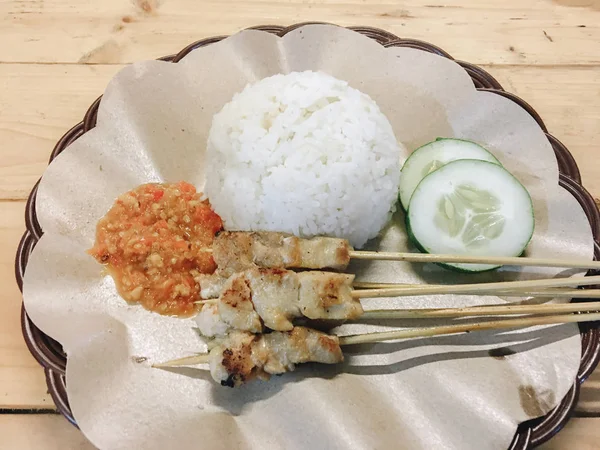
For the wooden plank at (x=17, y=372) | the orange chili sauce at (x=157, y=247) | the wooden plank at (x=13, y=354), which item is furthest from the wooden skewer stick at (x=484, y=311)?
the wooden plank at (x=13, y=354)

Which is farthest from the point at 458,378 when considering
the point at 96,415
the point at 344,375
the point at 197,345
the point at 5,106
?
the point at 5,106

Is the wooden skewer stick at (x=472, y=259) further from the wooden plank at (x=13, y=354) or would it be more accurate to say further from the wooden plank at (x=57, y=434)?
the wooden plank at (x=13, y=354)

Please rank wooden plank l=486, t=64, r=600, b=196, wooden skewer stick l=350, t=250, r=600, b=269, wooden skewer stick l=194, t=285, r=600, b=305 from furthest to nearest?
1. wooden plank l=486, t=64, r=600, b=196
2. wooden skewer stick l=194, t=285, r=600, b=305
3. wooden skewer stick l=350, t=250, r=600, b=269

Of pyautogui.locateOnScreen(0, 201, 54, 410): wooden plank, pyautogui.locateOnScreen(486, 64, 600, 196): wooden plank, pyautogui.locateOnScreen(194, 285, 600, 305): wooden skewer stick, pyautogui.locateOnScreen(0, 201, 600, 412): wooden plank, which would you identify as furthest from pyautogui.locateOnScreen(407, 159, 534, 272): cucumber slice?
pyautogui.locateOnScreen(0, 201, 54, 410): wooden plank

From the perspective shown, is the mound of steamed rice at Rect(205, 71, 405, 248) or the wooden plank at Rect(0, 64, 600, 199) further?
the wooden plank at Rect(0, 64, 600, 199)

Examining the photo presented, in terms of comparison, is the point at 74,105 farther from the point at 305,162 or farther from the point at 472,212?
the point at 472,212

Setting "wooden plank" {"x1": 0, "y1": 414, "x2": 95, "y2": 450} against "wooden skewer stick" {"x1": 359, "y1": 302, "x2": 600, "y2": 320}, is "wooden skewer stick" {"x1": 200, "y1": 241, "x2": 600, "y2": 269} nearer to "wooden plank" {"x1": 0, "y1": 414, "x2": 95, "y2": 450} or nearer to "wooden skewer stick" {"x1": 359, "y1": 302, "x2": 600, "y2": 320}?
"wooden skewer stick" {"x1": 359, "y1": 302, "x2": 600, "y2": 320}
